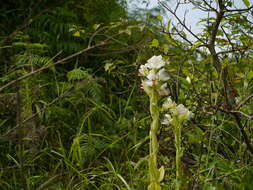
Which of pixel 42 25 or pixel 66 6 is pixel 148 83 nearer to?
pixel 42 25

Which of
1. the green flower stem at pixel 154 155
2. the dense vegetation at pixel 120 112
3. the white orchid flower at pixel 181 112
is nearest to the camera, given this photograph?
the green flower stem at pixel 154 155

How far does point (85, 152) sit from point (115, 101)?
1024 mm

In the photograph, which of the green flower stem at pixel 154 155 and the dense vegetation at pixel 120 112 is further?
the dense vegetation at pixel 120 112

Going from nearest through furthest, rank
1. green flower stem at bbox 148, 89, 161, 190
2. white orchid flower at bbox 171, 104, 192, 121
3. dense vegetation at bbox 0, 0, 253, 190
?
green flower stem at bbox 148, 89, 161, 190, white orchid flower at bbox 171, 104, 192, 121, dense vegetation at bbox 0, 0, 253, 190

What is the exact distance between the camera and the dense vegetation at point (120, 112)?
1311mm

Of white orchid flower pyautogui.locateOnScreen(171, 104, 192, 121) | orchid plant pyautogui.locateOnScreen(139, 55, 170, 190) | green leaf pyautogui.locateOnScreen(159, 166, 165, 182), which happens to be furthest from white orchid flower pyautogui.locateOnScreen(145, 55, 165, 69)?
green leaf pyautogui.locateOnScreen(159, 166, 165, 182)

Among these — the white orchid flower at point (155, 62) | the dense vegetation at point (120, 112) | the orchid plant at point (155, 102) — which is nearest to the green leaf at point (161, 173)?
the orchid plant at point (155, 102)

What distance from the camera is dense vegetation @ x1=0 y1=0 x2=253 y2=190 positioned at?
1.31m

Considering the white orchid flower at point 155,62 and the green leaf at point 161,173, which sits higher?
the white orchid flower at point 155,62

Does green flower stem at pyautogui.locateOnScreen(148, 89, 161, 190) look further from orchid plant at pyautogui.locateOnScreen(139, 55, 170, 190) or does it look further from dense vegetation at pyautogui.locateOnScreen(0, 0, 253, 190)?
dense vegetation at pyautogui.locateOnScreen(0, 0, 253, 190)

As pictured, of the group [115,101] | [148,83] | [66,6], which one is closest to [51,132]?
[115,101]

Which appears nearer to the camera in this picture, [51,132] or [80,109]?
[51,132]

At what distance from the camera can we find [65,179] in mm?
1744

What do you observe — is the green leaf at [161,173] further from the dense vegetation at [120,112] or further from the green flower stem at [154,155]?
the dense vegetation at [120,112]
